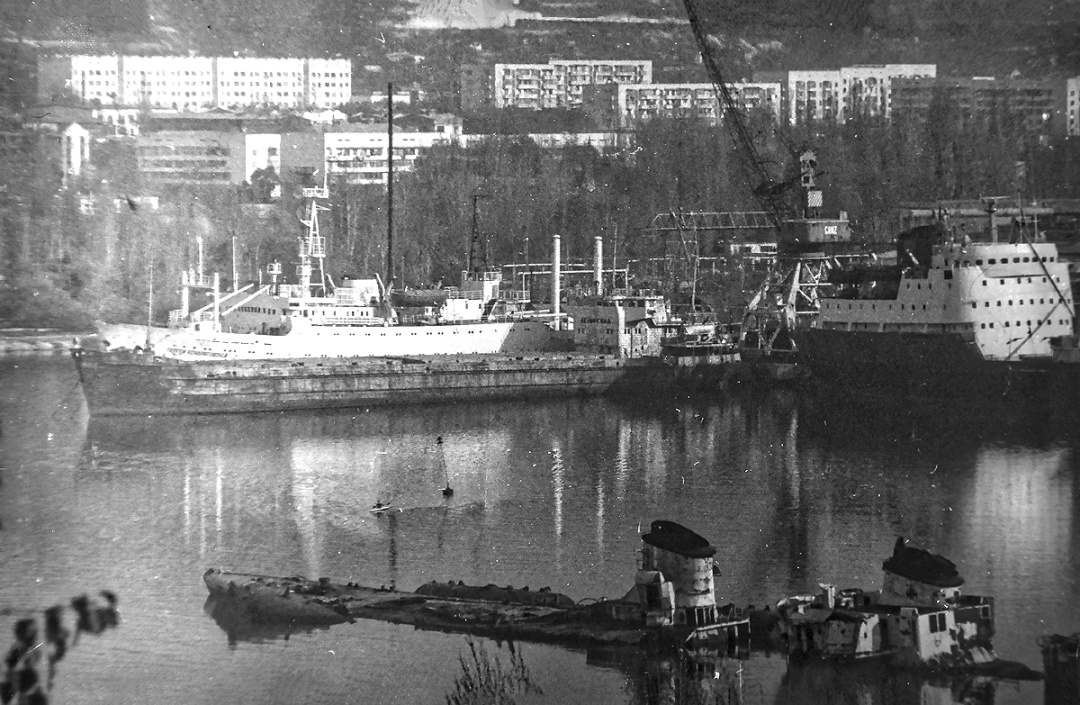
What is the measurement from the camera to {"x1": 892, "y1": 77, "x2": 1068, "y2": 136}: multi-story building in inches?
288

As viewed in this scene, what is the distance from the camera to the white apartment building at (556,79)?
766 centimetres

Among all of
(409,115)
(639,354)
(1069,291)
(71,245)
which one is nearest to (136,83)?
(71,245)

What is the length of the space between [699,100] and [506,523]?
9.40 ft

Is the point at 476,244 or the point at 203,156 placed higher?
the point at 203,156

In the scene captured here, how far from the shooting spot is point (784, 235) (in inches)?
315

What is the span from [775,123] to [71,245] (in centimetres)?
449

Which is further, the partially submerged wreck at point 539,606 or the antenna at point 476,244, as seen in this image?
the antenna at point 476,244

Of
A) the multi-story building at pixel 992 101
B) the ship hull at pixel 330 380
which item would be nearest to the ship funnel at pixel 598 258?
the ship hull at pixel 330 380

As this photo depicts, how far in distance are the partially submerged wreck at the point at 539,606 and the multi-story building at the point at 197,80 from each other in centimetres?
308

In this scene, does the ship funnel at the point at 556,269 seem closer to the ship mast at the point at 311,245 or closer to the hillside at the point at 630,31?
the hillside at the point at 630,31

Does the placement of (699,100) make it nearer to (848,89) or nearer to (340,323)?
(848,89)

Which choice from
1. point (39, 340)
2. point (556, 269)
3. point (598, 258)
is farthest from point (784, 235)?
point (39, 340)

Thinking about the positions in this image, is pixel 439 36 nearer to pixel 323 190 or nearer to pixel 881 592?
pixel 323 190

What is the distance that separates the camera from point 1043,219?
7.09 meters
